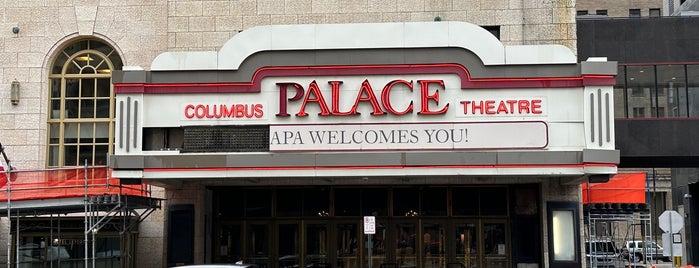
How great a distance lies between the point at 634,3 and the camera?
77250 millimetres

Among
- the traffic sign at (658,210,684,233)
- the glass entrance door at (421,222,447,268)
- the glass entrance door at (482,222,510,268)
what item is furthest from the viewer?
the glass entrance door at (421,222,447,268)

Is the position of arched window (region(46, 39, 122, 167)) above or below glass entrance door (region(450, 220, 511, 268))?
above

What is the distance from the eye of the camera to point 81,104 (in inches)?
1060

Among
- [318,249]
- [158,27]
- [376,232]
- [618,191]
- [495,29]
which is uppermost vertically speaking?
[158,27]

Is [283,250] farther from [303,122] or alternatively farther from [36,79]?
[36,79]

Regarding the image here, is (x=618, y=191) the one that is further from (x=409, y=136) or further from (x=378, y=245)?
(x=409, y=136)

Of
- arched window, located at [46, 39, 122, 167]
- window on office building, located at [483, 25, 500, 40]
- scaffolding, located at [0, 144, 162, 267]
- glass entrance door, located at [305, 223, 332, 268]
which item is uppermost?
window on office building, located at [483, 25, 500, 40]

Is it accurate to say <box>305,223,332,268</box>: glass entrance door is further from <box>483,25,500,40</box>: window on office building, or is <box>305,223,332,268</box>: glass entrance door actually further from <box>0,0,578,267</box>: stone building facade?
<box>483,25,500,40</box>: window on office building

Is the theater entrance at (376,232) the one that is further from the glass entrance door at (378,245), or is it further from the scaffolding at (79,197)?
the scaffolding at (79,197)

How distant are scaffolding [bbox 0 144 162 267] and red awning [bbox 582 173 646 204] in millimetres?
14845

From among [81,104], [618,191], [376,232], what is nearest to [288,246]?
[376,232]

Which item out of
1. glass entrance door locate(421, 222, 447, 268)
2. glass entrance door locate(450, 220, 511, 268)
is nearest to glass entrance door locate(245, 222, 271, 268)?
glass entrance door locate(421, 222, 447, 268)

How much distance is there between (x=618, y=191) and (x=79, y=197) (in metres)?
17.9

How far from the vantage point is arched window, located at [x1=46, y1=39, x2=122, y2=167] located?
1050 inches
